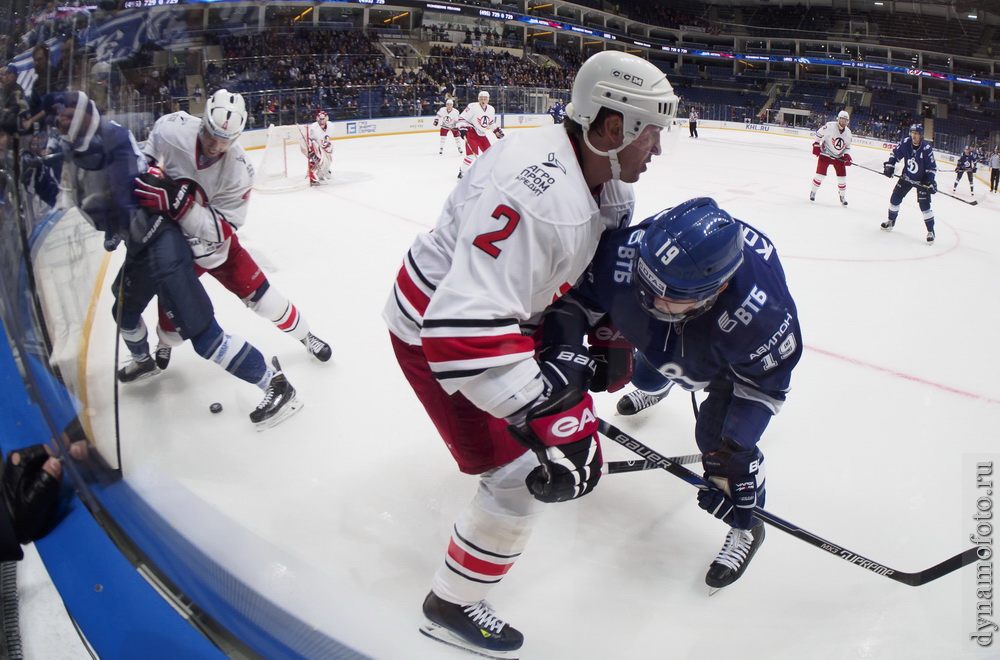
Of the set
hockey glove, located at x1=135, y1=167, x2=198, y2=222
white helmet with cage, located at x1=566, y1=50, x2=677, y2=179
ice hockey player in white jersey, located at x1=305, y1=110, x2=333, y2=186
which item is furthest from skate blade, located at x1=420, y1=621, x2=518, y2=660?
ice hockey player in white jersey, located at x1=305, y1=110, x2=333, y2=186

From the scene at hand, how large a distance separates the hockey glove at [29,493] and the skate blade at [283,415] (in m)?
1.20

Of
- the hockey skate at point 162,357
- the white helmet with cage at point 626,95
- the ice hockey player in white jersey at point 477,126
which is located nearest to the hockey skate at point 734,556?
the white helmet with cage at point 626,95

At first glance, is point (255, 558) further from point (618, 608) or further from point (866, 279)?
point (866, 279)

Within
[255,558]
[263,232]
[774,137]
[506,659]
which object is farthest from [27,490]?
[774,137]

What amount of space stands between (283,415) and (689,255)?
1908 mm

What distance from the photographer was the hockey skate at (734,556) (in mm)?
1816

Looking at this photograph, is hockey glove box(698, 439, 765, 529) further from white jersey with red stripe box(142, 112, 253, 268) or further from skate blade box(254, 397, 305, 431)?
white jersey with red stripe box(142, 112, 253, 268)

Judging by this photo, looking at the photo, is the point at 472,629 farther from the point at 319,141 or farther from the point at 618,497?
the point at 319,141

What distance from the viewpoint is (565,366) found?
1.49 m

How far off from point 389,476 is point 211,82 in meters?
2.05

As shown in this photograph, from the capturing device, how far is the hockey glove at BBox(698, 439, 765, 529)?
1.65 metres

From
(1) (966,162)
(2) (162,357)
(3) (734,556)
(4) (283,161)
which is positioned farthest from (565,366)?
(1) (966,162)

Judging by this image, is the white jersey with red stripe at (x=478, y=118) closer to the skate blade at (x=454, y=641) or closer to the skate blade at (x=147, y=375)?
the skate blade at (x=147, y=375)

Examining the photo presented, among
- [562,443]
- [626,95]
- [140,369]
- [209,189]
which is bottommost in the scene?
[140,369]
